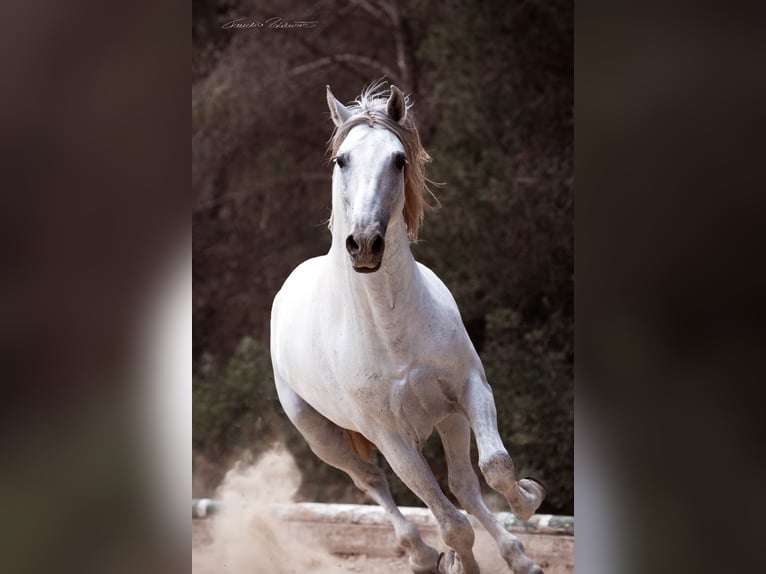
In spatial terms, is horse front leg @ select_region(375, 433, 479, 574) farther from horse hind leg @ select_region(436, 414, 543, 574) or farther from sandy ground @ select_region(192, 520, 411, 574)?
sandy ground @ select_region(192, 520, 411, 574)

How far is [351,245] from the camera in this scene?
315cm

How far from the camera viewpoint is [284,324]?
4.20 meters

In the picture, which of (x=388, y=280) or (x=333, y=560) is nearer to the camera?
(x=388, y=280)

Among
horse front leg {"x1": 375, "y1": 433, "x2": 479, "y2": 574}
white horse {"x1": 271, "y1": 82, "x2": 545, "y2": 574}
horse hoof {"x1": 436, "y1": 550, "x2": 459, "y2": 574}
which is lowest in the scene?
horse hoof {"x1": 436, "y1": 550, "x2": 459, "y2": 574}

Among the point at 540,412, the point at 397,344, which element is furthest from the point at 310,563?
the point at 397,344

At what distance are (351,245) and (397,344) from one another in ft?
1.72

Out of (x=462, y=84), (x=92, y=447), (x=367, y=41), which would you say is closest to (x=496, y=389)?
(x=462, y=84)

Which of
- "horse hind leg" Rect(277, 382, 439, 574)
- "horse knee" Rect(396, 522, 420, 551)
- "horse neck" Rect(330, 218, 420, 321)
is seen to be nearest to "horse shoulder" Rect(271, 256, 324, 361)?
"horse hind leg" Rect(277, 382, 439, 574)

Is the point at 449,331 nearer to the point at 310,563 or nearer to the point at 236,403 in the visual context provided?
the point at 310,563

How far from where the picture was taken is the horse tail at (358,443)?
427 centimetres

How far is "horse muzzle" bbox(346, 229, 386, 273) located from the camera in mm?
3119

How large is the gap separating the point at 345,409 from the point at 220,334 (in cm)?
300

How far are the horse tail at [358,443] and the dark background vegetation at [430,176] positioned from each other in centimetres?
161

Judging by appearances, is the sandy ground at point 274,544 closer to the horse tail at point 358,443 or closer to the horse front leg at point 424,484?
the horse tail at point 358,443
